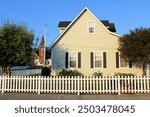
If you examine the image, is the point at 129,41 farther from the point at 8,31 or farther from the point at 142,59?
the point at 8,31

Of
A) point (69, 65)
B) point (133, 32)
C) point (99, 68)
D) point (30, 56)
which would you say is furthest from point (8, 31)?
point (133, 32)

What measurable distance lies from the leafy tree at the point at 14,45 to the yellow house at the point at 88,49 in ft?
13.7

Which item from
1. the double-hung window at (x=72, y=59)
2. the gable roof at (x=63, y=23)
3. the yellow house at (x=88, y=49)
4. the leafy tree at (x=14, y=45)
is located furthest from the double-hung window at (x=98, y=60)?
the gable roof at (x=63, y=23)

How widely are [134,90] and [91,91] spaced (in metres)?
2.61

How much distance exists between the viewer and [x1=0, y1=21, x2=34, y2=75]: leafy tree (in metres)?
21.9

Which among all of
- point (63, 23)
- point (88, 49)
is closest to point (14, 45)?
point (88, 49)

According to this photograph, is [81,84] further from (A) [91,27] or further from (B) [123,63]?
(A) [91,27]

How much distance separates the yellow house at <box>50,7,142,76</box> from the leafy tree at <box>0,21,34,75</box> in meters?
4.18

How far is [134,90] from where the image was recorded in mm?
17250

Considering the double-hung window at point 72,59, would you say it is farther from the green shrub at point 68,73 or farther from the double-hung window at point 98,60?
the double-hung window at point 98,60

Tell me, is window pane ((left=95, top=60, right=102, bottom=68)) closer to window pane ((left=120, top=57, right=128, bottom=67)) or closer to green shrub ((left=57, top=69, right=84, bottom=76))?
green shrub ((left=57, top=69, right=84, bottom=76))

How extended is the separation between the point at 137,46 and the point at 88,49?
4.73 m

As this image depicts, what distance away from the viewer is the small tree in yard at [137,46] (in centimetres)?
2377

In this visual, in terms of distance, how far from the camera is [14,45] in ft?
72.3
